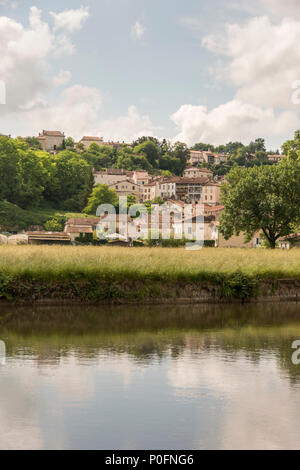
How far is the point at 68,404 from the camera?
8.93 metres

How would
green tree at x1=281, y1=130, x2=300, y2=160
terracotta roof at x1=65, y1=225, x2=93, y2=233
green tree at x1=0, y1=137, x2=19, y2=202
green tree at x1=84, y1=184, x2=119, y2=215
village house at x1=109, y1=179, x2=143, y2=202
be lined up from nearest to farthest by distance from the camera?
green tree at x1=281, y1=130, x2=300, y2=160
terracotta roof at x1=65, y1=225, x2=93, y2=233
green tree at x1=0, y1=137, x2=19, y2=202
green tree at x1=84, y1=184, x2=119, y2=215
village house at x1=109, y1=179, x2=143, y2=202

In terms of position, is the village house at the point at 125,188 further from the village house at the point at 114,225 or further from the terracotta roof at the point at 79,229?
the terracotta roof at the point at 79,229

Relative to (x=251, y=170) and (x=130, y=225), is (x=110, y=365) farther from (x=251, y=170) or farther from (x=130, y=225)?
(x=130, y=225)

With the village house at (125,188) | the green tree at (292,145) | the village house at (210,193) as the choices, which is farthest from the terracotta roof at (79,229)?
the village house at (210,193)

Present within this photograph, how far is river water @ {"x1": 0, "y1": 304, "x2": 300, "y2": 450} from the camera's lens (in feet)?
25.5

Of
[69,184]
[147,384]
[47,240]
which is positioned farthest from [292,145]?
[69,184]

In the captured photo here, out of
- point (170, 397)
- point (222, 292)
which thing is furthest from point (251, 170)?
point (170, 397)

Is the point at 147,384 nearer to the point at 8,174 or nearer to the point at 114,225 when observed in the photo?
the point at 114,225

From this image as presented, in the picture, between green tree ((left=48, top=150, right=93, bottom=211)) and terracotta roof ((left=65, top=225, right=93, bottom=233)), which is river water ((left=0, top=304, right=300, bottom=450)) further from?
green tree ((left=48, top=150, right=93, bottom=211))

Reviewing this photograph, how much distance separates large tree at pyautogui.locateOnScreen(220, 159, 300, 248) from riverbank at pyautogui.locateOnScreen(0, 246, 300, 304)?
21.2m

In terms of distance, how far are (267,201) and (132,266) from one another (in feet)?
82.6

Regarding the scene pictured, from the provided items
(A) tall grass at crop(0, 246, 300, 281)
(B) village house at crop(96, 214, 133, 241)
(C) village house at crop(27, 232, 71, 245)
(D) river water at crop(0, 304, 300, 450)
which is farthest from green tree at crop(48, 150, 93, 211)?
(D) river water at crop(0, 304, 300, 450)

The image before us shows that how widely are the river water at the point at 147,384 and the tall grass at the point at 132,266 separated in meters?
2.72

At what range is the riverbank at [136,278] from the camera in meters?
19.3
